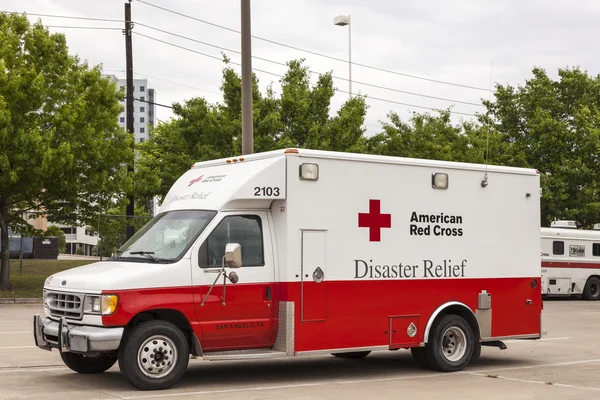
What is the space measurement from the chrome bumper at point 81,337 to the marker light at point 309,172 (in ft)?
9.99

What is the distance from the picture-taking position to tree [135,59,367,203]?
32719 mm

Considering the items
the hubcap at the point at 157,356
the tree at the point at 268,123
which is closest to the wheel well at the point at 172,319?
the hubcap at the point at 157,356

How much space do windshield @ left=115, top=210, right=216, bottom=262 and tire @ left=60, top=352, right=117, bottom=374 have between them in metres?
1.41

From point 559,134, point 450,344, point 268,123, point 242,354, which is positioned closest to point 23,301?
point 268,123

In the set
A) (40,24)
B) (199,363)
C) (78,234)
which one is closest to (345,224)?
(199,363)

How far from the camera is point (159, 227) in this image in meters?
11.7

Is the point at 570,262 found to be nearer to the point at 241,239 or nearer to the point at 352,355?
the point at 352,355

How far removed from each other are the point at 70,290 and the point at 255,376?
285 cm

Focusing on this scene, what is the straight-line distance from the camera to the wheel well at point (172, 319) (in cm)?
1067

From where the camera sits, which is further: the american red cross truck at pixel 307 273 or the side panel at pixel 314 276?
the side panel at pixel 314 276

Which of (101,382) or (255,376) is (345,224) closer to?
(255,376)

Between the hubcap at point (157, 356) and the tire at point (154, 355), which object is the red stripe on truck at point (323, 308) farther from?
the hubcap at point (157, 356)

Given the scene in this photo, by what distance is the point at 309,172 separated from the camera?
11.7 m

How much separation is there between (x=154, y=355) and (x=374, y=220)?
140 inches
